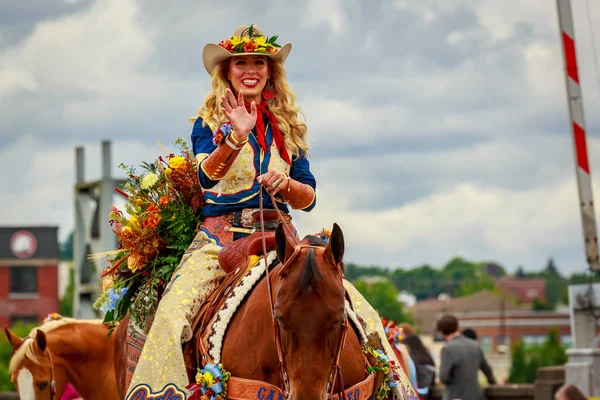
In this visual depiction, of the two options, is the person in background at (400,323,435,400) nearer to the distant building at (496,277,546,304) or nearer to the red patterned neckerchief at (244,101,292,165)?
the red patterned neckerchief at (244,101,292,165)

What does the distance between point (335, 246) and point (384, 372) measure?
108 cm

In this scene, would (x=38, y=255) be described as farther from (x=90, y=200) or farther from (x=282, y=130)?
(x=282, y=130)

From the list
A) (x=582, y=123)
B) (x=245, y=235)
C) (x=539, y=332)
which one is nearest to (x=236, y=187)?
(x=245, y=235)

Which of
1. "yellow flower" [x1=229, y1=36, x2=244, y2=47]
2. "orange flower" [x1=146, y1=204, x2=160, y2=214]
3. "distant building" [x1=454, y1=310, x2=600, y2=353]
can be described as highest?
"yellow flower" [x1=229, y1=36, x2=244, y2=47]

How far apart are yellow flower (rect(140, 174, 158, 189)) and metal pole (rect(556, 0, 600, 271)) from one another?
18.2 feet

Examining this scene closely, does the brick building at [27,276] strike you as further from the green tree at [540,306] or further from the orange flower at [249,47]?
the orange flower at [249,47]

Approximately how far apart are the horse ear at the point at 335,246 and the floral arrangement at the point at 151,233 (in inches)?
80.9

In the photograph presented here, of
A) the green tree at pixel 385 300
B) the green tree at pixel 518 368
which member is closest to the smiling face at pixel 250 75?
the green tree at pixel 518 368

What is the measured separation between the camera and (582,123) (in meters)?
11.9

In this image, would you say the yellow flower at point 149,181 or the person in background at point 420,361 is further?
the person in background at point 420,361

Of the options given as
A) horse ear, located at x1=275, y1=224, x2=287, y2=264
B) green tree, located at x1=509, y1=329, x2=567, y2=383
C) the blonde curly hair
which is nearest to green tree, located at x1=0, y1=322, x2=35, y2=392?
green tree, located at x1=509, y1=329, x2=567, y2=383

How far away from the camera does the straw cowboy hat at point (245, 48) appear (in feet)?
23.6

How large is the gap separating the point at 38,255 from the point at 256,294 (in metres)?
88.8

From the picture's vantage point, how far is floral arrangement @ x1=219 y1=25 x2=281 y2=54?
7.19 m
